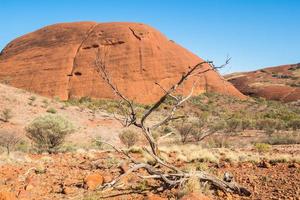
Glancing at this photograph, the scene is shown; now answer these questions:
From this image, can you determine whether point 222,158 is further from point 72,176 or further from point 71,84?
point 71,84

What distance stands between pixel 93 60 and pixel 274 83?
38483 millimetres

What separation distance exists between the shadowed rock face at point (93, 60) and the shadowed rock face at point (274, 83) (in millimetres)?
10771

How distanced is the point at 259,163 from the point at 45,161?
460 cm

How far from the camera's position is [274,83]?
7131 centimetres

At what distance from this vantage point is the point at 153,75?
1870 inches

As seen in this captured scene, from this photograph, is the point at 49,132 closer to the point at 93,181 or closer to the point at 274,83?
the point at 93,181

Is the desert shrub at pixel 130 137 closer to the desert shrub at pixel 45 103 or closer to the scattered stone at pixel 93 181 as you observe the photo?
the scattered stone at pixel 93 181

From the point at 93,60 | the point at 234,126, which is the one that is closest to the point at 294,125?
the point at 234,126

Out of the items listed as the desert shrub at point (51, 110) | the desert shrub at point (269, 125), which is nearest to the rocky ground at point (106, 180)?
the desert shrub at point (51, 110)

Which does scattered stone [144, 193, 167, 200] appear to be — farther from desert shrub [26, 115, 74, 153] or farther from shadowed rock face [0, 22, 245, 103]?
shadowed rock face [0, 22, 245, 103]

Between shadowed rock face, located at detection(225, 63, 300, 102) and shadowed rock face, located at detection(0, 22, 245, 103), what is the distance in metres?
10.8

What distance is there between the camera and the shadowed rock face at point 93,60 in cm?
4612

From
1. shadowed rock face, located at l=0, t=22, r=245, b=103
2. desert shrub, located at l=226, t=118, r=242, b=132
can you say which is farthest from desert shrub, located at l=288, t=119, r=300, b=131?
shadowed rock face, located at l=0, t=22, r=245, b=103

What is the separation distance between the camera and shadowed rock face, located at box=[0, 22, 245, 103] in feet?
151
